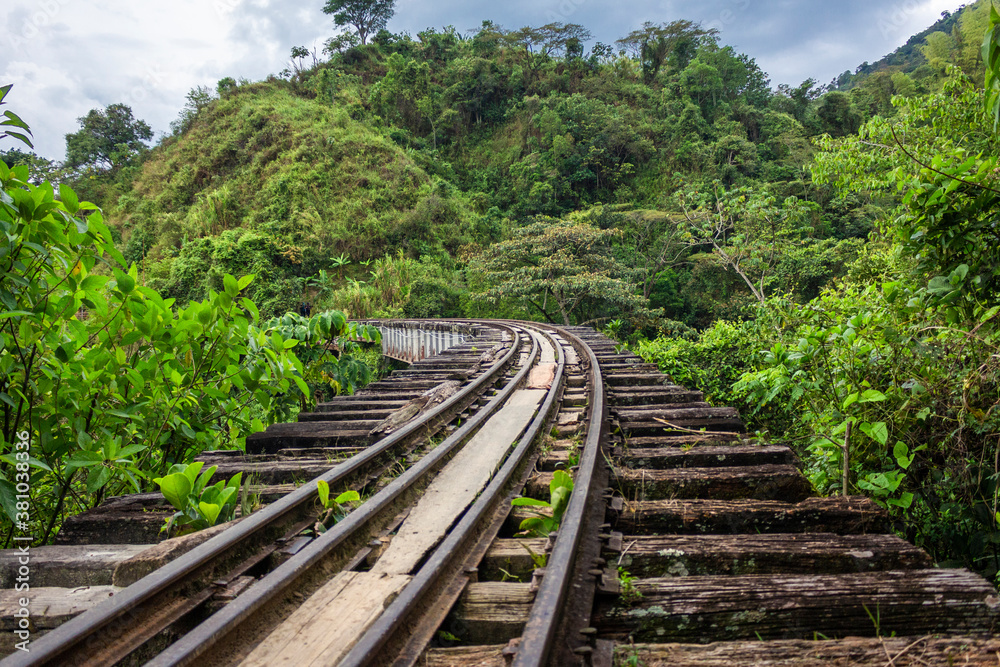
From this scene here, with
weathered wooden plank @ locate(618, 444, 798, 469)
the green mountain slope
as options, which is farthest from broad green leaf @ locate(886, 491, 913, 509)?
the green mountain slope

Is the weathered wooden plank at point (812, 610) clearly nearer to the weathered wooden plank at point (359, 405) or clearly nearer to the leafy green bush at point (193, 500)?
the leafy green bush at point (193, 500)

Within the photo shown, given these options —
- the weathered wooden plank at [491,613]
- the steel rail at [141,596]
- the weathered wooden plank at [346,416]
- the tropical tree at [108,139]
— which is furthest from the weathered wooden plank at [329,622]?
the tropical tree at [108,139]

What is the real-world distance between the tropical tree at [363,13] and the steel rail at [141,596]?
55241 mm

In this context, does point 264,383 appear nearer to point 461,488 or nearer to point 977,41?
point 461,488

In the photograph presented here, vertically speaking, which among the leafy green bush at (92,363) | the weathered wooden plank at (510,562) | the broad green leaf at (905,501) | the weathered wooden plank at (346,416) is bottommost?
the broad green leaf at (905,501)

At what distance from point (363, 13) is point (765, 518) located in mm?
57013

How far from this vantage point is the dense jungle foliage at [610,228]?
2652 millimetres

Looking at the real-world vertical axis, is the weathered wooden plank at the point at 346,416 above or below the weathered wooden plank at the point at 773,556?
above

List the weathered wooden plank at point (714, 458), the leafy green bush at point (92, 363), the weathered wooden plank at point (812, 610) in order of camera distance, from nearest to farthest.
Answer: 1. the weathered wooden plank at point (812, 610)
2. the leafy green bush at point (92, 363)
3. the weathered wooden plank at point (714, 458)

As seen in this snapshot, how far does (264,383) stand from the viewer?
3193mm

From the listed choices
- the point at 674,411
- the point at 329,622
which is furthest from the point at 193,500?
the point at 674,411

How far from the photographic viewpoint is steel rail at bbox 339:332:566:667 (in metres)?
1.30

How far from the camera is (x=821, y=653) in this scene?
128 centimetres

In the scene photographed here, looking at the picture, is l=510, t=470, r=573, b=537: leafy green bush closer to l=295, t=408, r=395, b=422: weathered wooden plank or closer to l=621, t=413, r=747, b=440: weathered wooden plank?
l=621, t=413, r=747, b=440: weathered wooden plank
